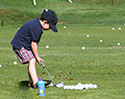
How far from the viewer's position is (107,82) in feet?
29.8

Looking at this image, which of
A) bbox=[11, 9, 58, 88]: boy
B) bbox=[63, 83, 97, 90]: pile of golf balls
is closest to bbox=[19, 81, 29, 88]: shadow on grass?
bbox=[11, 9, 58, 88]: boy

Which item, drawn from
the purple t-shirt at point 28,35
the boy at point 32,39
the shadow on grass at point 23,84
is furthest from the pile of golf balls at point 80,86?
the purple t-shirt at point 28,35

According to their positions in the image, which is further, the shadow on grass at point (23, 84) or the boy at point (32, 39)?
the shadow on grass at point (23, 84)

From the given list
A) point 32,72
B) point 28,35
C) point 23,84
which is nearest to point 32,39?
point 28,35

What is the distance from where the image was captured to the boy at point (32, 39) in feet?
25.5

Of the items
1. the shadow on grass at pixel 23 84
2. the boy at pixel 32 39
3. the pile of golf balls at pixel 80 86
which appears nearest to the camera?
the boy at pixel 32 39

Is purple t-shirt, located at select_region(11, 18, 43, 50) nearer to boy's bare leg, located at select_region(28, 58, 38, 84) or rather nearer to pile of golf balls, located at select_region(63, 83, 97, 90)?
boy's bare leg, located at select_region(28, 58, 38, 84)

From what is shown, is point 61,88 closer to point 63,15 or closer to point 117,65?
point 117,65

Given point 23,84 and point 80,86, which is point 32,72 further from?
point 80,86

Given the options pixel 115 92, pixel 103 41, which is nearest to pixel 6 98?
pixel 115 92

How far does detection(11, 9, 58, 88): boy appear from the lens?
7.77 m

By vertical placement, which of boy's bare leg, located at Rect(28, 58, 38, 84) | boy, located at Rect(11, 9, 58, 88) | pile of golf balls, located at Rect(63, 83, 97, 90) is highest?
boy, located at Rect(11, 9, 58, 88)

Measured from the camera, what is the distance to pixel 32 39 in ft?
25.6

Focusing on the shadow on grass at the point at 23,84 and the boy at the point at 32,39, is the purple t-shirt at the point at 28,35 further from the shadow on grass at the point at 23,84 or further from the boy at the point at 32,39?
the shadow on grass at the point at 23,84
